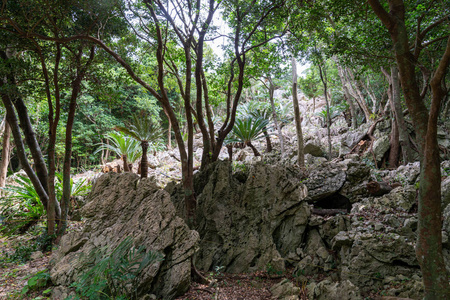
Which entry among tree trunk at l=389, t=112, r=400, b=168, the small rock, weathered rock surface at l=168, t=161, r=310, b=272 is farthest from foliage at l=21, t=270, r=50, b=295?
tree trunk at l=389, t=112, r=400, b=168

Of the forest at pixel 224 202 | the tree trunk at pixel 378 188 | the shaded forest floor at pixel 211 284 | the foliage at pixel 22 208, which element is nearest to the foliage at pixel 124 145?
the forest at pixel 224 202

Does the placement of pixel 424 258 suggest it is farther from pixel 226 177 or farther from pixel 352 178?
pixel 226 177

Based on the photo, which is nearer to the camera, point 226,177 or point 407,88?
point 407,88

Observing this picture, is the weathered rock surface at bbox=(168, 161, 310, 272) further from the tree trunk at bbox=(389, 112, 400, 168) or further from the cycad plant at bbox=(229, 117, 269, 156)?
the tree trunk at bbox=(389, 112, 400, 168)

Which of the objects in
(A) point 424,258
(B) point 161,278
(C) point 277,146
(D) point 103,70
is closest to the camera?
(A) point 424,258

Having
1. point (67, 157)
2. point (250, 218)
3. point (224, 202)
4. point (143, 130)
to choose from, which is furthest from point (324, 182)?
point (67, 157)

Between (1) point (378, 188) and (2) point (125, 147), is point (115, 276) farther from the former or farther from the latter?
(2) point (125, 147)

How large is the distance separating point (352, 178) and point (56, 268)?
19.4 ft

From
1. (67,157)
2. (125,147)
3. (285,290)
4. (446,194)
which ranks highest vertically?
(125,147)

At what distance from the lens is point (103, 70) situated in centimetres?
611

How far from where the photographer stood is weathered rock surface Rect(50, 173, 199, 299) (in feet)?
11.7

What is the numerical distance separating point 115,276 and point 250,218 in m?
2.80

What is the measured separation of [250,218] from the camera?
5.06m

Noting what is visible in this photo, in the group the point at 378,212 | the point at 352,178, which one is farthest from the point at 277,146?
the point at 378,212
